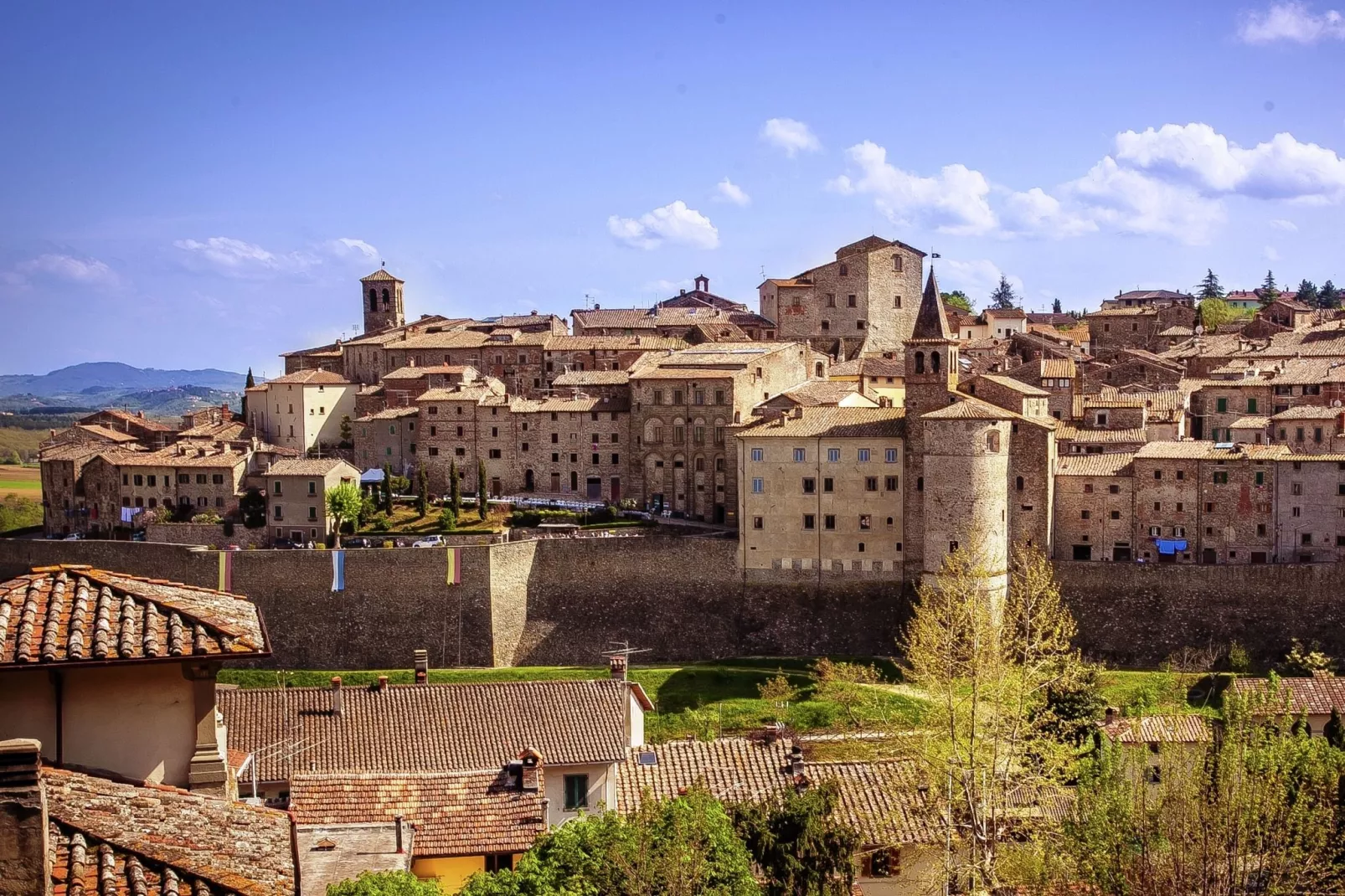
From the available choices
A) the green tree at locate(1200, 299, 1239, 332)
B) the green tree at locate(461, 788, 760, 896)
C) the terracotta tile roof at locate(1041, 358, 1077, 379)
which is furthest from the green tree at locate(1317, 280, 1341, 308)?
the green tree at locate(461, 788, 760, 896)

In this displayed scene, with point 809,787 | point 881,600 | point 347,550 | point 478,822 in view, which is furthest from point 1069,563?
point 478,822

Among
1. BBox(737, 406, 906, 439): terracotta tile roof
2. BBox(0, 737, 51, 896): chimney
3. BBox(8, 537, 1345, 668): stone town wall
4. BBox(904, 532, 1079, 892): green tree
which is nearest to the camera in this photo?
BBox(0, 737, 51, 896): chimney

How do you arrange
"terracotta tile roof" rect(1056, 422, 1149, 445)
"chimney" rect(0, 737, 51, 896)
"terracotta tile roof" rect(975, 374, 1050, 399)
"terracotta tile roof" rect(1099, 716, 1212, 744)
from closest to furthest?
"chimney" rect(0, 737, 51, 896)
"terracotta tile roof" rect(1099, 716, 1212, 744)
"terracotta tile roof" rect(975, 374, 1050, 399)
"terracotta tile roof" rect(1056, 422, 1149, 445)

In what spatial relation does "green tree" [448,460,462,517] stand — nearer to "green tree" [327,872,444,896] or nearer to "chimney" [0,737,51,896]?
"green tree" [327,872,444,896]

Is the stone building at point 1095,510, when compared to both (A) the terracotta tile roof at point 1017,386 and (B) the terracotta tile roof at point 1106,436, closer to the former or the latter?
(B) the terracotta tile roof at point 1106,436

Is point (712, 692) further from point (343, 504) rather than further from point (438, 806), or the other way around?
point (438, 806)

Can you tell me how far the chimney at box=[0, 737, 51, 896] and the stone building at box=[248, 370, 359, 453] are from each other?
63546 millimetres

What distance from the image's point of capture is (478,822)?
2186 centimetres

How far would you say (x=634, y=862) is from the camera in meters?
16.7

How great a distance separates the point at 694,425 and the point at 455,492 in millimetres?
9619

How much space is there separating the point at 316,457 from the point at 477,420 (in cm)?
802

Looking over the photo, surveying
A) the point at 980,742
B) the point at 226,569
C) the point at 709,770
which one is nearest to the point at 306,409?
the point at 226,569

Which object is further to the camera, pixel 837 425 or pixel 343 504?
pixel 343 504

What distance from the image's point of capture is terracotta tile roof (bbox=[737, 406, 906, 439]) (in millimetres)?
51094
